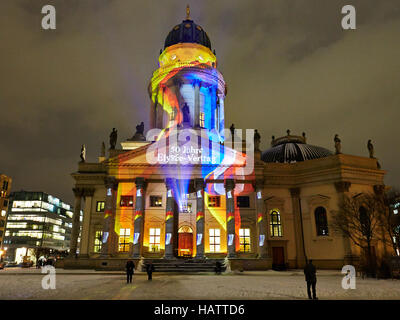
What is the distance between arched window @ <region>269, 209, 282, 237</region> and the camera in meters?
38.6

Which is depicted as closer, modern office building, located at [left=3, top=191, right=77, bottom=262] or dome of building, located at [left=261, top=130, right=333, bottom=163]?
dome of building, located at [left=261, top=130, right=333, bottom=163]

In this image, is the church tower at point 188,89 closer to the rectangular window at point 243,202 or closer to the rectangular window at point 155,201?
the rectangular window at point 243,202

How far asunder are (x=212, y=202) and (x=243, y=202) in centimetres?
380

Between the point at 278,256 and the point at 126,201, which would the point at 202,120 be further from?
the point at 278,256

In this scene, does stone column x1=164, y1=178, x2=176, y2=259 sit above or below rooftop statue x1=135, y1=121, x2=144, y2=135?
below

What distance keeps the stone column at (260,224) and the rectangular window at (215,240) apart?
4.65 metres

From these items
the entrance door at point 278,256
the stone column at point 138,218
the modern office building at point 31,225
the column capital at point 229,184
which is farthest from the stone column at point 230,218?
the modern office building at point 31,225

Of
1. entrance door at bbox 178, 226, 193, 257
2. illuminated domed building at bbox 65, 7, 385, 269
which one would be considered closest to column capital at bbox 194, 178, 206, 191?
illuminated domed building at bbox 65, 7, 385, 269

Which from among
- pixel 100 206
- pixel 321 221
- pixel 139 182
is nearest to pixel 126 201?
pixel 100 206

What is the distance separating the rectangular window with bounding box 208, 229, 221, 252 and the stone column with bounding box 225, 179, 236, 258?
8.12 feet

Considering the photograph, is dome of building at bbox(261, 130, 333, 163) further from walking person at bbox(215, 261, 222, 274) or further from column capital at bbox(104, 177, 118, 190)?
column capital at bbox(104, 177, 118, 190)

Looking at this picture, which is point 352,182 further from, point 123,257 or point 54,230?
point 54,230
